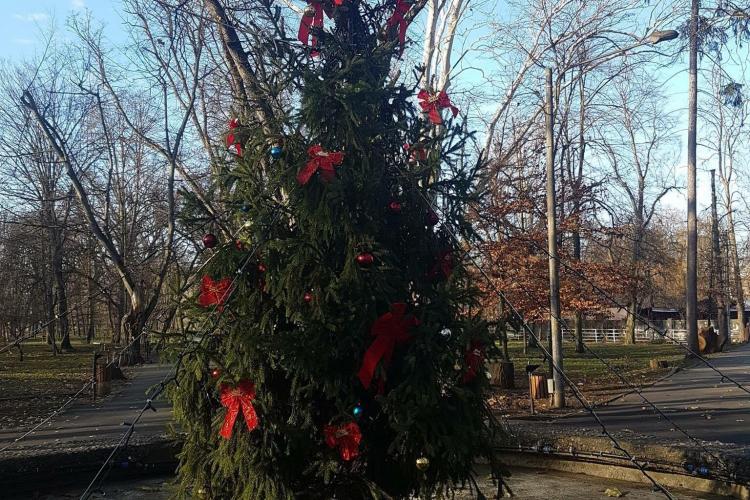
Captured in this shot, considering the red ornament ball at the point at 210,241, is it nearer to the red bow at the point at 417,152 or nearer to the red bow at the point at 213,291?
the red bow at the point at 213,291

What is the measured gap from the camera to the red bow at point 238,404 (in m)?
4.04

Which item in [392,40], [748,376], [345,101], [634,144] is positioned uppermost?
[634,144]

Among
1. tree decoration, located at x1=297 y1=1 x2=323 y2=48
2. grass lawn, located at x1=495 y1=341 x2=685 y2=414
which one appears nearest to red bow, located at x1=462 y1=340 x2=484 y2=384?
tree decoration, located at x1=297 y1=1 x2=323 y2=48

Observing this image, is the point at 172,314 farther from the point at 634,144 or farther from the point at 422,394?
the point at 634,144

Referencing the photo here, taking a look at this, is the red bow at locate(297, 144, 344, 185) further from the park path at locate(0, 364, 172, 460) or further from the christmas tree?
the park path at locate(0, 364, 172, 460)

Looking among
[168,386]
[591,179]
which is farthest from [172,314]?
[591,179]

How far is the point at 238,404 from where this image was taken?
13.4 feet

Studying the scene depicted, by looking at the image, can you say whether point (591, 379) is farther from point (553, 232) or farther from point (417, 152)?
point (417, 152)

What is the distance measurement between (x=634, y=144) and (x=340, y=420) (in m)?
37.1

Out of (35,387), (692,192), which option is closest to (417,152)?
(35,387)

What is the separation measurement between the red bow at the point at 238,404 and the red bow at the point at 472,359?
53.9 inches

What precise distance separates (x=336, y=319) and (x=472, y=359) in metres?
0.94

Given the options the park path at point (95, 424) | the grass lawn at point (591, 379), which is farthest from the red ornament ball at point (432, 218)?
the grass lawn at point (591, 379)

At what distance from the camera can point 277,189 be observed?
4.77 m
